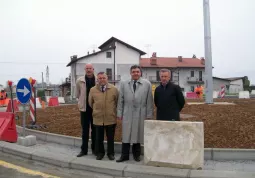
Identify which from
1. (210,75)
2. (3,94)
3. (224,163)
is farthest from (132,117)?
(3,94)

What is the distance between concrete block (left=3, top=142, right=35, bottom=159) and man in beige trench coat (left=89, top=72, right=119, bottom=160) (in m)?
1.70

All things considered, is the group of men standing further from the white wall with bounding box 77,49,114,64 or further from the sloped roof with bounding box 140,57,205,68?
the sloped roof with bounding box 140,57,205,68

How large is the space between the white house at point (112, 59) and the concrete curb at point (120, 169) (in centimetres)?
5343

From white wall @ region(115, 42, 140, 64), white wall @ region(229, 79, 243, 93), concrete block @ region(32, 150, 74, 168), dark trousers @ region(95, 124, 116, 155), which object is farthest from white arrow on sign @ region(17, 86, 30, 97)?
white wall @ region(229, 79, 243, 93)

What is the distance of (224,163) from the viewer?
242 inches

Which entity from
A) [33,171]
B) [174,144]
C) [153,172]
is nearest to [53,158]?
[33,171]

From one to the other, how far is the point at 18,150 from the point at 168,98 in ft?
12.5

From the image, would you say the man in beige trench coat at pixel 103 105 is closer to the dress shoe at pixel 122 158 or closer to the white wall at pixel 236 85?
the dress shoe at pixel 122 158

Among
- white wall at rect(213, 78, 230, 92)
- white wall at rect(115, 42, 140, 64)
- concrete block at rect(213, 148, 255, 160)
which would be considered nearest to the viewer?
concrete block at rect(213, 148, 255, 160)

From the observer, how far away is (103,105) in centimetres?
650

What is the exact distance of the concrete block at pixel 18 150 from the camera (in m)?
7.05

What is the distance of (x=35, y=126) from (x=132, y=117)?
507cm

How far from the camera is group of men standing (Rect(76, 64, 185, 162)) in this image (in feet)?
20.2

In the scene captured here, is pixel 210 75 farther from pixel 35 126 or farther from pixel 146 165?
pixel 146 165
